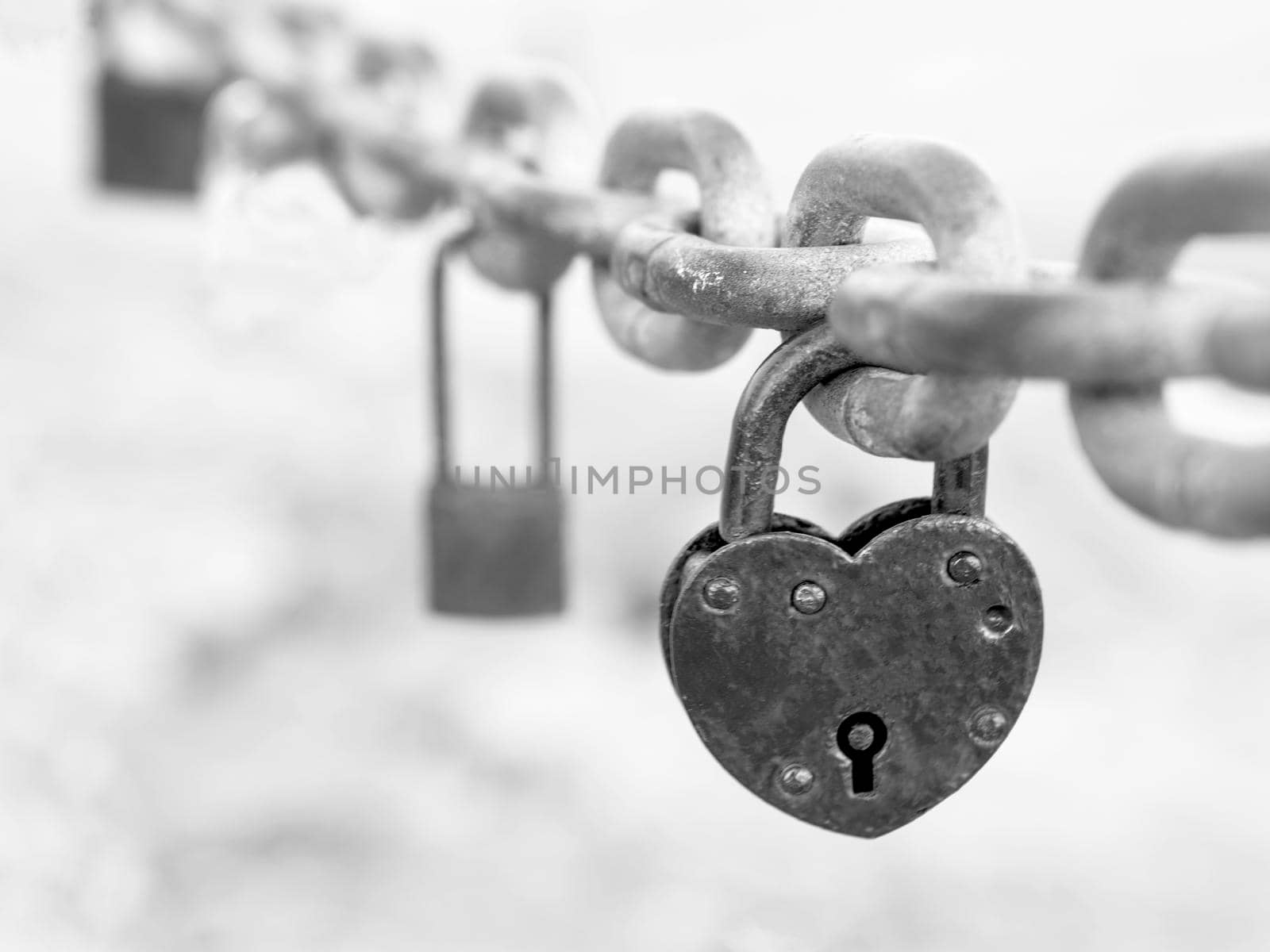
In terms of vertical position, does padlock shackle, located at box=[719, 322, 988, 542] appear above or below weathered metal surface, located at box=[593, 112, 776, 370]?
below

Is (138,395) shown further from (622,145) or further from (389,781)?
(622,145)

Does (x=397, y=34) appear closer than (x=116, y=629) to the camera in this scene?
Yes

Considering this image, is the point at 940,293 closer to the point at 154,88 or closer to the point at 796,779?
the point at 796,779

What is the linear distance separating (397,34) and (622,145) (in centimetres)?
41

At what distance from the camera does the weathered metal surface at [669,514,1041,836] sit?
0.47 meters

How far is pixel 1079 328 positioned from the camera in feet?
1.01

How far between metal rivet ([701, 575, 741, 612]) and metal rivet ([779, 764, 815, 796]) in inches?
2.2

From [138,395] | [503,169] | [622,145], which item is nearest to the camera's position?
[622,145]

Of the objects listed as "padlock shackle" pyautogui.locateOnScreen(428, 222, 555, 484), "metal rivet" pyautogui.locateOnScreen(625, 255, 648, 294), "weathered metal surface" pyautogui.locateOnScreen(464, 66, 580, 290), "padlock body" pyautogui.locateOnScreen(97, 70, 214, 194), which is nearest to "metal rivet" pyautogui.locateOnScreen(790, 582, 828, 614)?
"metal rivet" pyautogui.locateOnScreen(625, 255, 648, 294)

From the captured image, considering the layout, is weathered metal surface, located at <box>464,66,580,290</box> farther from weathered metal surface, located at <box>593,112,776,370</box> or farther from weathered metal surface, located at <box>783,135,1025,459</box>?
weathered metal surface, located at <box>783,135,1025,459</box>

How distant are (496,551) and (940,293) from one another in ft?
2.19

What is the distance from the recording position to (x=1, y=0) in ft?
3.19

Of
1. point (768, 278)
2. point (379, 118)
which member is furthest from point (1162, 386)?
point (379, 118)

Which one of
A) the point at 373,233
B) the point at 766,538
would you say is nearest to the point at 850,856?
the point at 373,233
